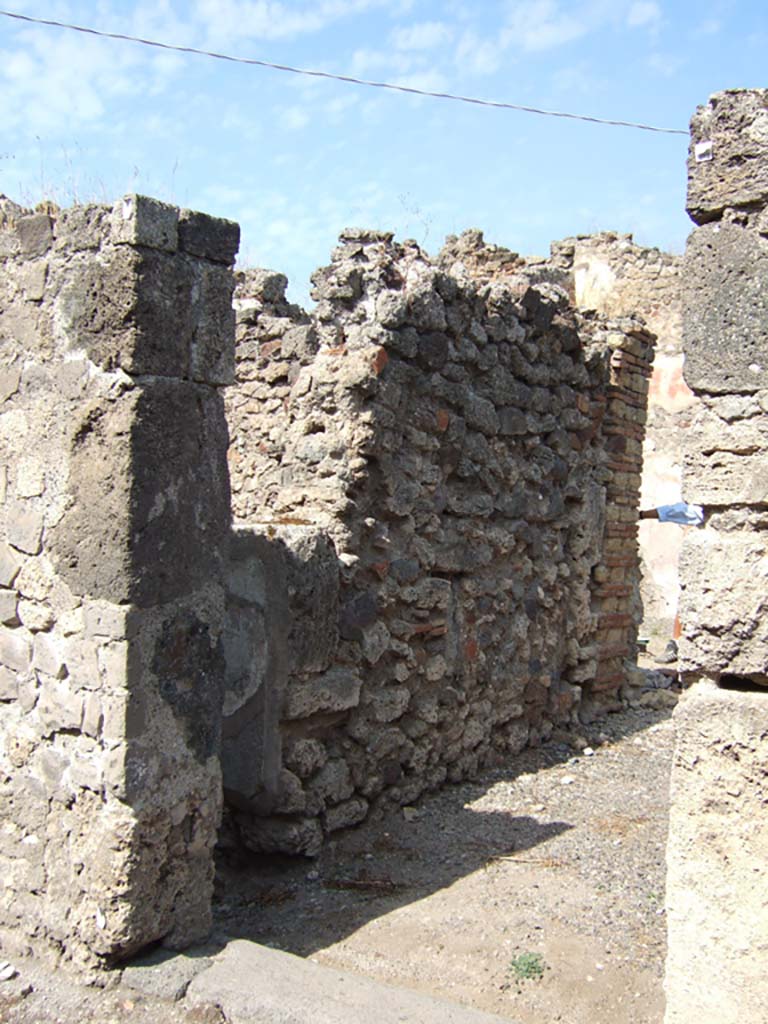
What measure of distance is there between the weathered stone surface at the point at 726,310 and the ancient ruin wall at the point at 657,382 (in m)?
9.85

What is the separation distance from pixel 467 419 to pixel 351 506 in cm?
103

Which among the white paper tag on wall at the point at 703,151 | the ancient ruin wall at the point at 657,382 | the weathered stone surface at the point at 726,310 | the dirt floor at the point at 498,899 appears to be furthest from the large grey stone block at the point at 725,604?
the ancient ruin wall at the point at 657,382

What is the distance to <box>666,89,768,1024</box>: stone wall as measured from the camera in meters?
2.20

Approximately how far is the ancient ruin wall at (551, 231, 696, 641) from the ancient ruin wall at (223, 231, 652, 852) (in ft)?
18.3

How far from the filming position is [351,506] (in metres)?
4.70

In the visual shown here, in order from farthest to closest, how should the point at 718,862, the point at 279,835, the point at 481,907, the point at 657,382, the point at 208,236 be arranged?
1. the point at 657,382
2. the point at 279,835
3. the point at 481,907
4. the point at 208,236
5. the point at 718,862

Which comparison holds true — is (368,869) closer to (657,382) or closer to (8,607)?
(8,607)

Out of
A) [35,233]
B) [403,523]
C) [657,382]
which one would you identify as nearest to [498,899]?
[403,523]

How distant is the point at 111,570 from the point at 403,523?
2195mm

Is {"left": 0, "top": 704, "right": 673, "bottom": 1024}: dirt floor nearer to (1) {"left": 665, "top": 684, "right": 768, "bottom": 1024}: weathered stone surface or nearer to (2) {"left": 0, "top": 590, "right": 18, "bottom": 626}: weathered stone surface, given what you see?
(1) {"left": 665, "top": 684, "right": 768, "bottom": 1024}: weathered stone surface

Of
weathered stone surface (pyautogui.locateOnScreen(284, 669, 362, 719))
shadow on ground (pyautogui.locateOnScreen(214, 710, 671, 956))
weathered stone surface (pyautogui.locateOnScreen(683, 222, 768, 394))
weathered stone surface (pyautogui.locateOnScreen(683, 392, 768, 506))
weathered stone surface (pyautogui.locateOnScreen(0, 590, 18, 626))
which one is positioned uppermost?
weathered stone surface (pyautogui.locateOnScreen(683, 222, 768, 394))

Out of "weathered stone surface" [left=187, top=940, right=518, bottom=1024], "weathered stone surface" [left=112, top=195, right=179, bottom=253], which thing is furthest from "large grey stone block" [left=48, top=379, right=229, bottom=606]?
"weathered stone surface" [left=187, top=940, right=518, bottom=1024]

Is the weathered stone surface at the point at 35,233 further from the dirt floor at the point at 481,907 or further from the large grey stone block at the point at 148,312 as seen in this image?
the dirt floor at the point at 481,907

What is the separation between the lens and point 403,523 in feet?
16.5
